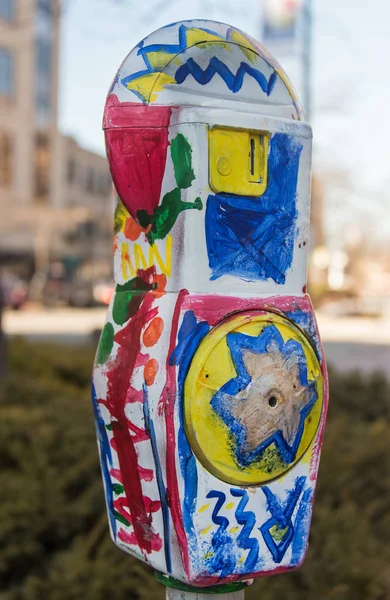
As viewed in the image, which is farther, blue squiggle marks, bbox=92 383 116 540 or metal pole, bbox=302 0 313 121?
metal pole, bbox=302 0 313 121

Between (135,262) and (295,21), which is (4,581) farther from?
(295,21)

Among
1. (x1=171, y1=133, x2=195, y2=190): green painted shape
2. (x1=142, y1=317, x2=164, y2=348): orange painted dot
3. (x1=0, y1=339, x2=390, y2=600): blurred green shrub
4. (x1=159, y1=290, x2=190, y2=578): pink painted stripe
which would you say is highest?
(x1=171, y1=133, x2=195, y2=190): green painted shape

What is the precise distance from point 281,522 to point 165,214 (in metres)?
0.55

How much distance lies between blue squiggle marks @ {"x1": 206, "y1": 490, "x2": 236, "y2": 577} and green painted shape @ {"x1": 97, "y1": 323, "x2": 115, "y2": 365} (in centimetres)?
31

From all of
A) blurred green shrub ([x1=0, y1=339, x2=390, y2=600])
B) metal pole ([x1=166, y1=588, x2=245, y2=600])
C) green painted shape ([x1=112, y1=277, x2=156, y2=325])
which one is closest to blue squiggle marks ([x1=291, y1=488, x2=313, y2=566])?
metal pole ([x1=166, y1=588, x2=245, y2=600])

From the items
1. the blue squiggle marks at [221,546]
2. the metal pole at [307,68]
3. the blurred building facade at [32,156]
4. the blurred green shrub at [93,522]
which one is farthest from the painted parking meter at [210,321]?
the blurred building facade at [32,156]

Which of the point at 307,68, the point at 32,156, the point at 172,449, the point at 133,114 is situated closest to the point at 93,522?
the point at 172,449

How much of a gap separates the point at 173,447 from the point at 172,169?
17.7 inches

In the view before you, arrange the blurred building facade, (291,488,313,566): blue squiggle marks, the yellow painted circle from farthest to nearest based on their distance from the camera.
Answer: the blurred building facade
(291,488,313,566): blue squiggle marks
the yellow painted circle

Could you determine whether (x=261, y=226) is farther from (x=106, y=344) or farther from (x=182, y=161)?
(x=106, y=344)

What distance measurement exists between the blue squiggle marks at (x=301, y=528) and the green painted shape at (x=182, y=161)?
1.84ft

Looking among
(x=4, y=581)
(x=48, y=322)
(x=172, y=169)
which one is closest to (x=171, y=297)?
(x=172, y=169)

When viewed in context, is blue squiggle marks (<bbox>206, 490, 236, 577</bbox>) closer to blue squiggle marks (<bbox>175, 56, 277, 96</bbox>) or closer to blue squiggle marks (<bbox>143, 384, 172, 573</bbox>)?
blue squiggle marks (<bbox>143, 384, 172, 573</bbox>)

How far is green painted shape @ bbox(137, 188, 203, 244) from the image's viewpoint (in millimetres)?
1307
